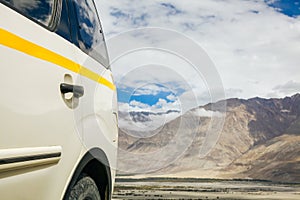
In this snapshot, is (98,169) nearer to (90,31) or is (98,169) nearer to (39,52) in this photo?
(90,31)

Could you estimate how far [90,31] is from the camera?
3.55m

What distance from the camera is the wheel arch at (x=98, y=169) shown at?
2.91m

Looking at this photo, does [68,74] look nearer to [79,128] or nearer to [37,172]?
[79,128]

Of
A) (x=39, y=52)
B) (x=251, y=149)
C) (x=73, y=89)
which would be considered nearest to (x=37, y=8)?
(x=39, y=52)

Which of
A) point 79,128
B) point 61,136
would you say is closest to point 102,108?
point 79,128

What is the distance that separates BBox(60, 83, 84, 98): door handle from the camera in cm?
254

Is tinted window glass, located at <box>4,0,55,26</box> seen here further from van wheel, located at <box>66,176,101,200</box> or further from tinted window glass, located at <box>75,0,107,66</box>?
van wheel, located at <box>66,176,101,200</box>

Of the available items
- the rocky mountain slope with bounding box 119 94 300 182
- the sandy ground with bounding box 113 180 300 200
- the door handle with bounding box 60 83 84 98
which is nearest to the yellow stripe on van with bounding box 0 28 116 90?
the door handle with bounding box 60 83 84 98

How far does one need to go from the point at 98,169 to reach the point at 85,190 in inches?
15.9

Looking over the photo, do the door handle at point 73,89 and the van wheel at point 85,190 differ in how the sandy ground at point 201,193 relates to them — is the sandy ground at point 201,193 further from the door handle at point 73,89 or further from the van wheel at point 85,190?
the door handle at point 73,89

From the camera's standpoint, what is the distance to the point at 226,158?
92.4 m

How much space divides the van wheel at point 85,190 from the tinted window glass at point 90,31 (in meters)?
1.00

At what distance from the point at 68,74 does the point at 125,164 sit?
1817 mm

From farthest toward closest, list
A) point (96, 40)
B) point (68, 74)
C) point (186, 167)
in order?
1. point (186, 167)
2. point (96, 40)
3. point (68, 74)
